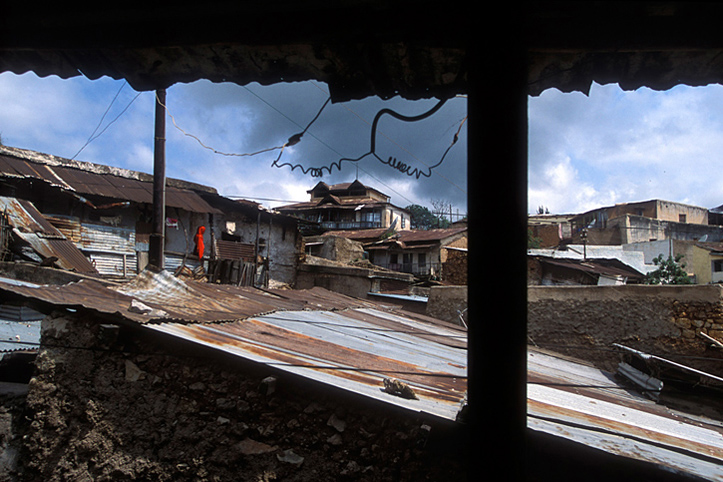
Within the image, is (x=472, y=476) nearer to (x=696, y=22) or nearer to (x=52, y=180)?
(x=696, y=22)

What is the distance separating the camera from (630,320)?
6.34 m

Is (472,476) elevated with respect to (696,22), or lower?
lower

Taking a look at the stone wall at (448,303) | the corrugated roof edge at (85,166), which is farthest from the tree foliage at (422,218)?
the stone wall at (448,303)

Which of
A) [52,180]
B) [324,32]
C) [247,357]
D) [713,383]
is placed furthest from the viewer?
[52,180]

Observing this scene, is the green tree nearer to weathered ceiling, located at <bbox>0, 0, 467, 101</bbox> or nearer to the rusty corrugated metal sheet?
weathered ceiling, located at <bbox>0, 0, 467, 101</bbox>

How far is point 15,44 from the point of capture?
212 centimetres

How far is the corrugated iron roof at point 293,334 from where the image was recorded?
2574mm

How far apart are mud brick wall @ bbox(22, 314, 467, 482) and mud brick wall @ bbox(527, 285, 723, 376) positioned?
13.8 ft

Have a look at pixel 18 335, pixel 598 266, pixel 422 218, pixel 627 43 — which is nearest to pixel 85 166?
pixel 18 335

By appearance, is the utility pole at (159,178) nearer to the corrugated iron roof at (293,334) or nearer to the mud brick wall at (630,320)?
the corrugated iron roof at (293,334)

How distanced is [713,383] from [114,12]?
26.4 feet

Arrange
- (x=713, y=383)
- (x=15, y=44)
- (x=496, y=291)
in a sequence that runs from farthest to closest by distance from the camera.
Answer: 1. (x=713, y=383)
2. (x=15, y=44)
3. (x=496, y=291)

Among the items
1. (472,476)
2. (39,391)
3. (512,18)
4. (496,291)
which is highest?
(512,18)

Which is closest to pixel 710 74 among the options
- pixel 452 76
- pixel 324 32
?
pixel 452 76
